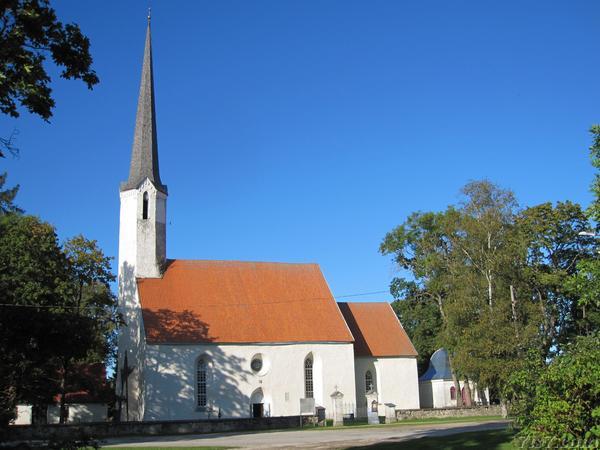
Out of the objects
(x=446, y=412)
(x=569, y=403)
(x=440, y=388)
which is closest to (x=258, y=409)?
(x=446, y=412)

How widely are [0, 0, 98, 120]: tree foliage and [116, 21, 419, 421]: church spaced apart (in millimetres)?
29929

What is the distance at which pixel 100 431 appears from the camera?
2884 centimetres

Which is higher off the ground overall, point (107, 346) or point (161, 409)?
point (107, 346)

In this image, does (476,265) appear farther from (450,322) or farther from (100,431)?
(100,431)

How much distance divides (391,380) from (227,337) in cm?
1212

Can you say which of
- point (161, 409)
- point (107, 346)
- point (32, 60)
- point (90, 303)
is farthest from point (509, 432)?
point (107, 346)

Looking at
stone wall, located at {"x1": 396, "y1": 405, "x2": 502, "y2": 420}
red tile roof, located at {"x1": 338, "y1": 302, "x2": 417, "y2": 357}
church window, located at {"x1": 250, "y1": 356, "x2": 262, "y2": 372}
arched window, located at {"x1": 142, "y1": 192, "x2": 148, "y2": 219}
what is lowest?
stone wall, located at {"x1": 396, "y1": 405, "x2": 502, "y2": 420}

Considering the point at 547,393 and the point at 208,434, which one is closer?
the point at 547,393

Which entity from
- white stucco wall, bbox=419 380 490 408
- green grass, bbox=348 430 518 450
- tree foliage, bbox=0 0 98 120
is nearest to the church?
white stucco wall, bbox=419 380 490 408

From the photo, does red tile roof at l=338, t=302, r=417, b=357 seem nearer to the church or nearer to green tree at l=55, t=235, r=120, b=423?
the church

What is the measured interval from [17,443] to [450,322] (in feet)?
106

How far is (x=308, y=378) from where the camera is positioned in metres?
41.0

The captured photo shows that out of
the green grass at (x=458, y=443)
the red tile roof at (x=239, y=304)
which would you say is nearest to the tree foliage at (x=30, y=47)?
the green grass at (x=458, y=443)

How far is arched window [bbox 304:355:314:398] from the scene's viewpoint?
134 ft
